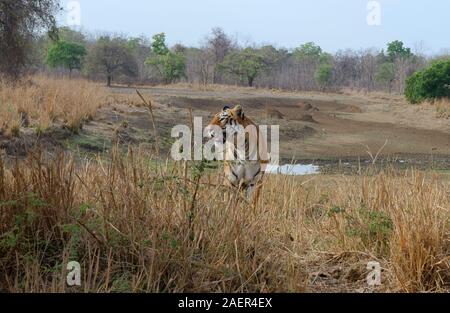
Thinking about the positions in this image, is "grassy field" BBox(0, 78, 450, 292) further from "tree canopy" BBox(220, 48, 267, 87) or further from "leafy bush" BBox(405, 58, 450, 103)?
"tree canopy" BBox(220, 48, 267, 87)

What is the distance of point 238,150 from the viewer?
6.91 meters

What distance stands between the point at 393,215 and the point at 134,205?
6.25ft

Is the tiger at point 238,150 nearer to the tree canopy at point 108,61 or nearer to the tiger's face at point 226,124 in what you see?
the tiger's face at point 226,124

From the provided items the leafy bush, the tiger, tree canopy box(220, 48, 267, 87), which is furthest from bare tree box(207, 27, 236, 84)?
the tiger

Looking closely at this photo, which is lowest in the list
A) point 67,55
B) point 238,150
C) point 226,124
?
point 238,150

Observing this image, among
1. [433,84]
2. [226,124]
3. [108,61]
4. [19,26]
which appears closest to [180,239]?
[226,124]

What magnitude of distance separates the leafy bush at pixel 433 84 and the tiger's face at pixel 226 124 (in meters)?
24.9

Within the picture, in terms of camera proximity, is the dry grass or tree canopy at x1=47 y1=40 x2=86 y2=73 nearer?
the dry grass

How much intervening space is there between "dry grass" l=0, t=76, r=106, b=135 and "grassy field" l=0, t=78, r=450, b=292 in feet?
23.9

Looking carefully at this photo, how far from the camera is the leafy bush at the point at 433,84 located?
1176 inches

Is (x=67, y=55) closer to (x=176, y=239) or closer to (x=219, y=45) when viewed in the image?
(x=219, y=45)

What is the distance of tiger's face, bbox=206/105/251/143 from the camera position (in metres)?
6.95

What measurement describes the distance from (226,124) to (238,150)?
35 cm

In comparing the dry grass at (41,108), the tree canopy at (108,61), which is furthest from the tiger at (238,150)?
the tree canopy at (108,61)
